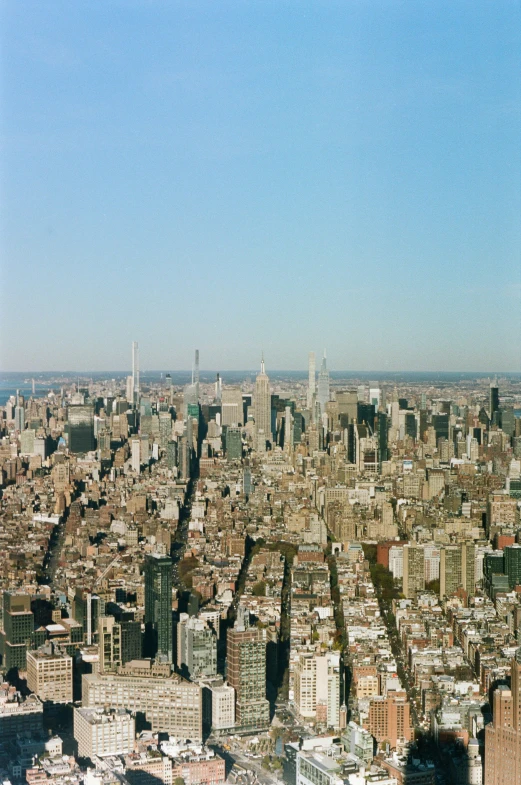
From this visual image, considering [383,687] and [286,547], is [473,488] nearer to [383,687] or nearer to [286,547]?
[286,547]

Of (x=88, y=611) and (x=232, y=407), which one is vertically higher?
(x=232, y=407)

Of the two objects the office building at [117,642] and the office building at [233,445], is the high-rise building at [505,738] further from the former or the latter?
the office building at [233,445]

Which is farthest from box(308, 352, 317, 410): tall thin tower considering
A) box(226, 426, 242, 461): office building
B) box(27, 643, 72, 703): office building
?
box(27, 643, 72, 703): office building

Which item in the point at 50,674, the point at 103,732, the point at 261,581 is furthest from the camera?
the point at 261,581

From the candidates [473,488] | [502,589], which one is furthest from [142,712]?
[473,488]

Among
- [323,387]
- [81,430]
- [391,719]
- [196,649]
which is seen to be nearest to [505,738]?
[391,719]

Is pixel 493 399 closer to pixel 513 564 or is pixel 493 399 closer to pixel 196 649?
pixel 513 564
